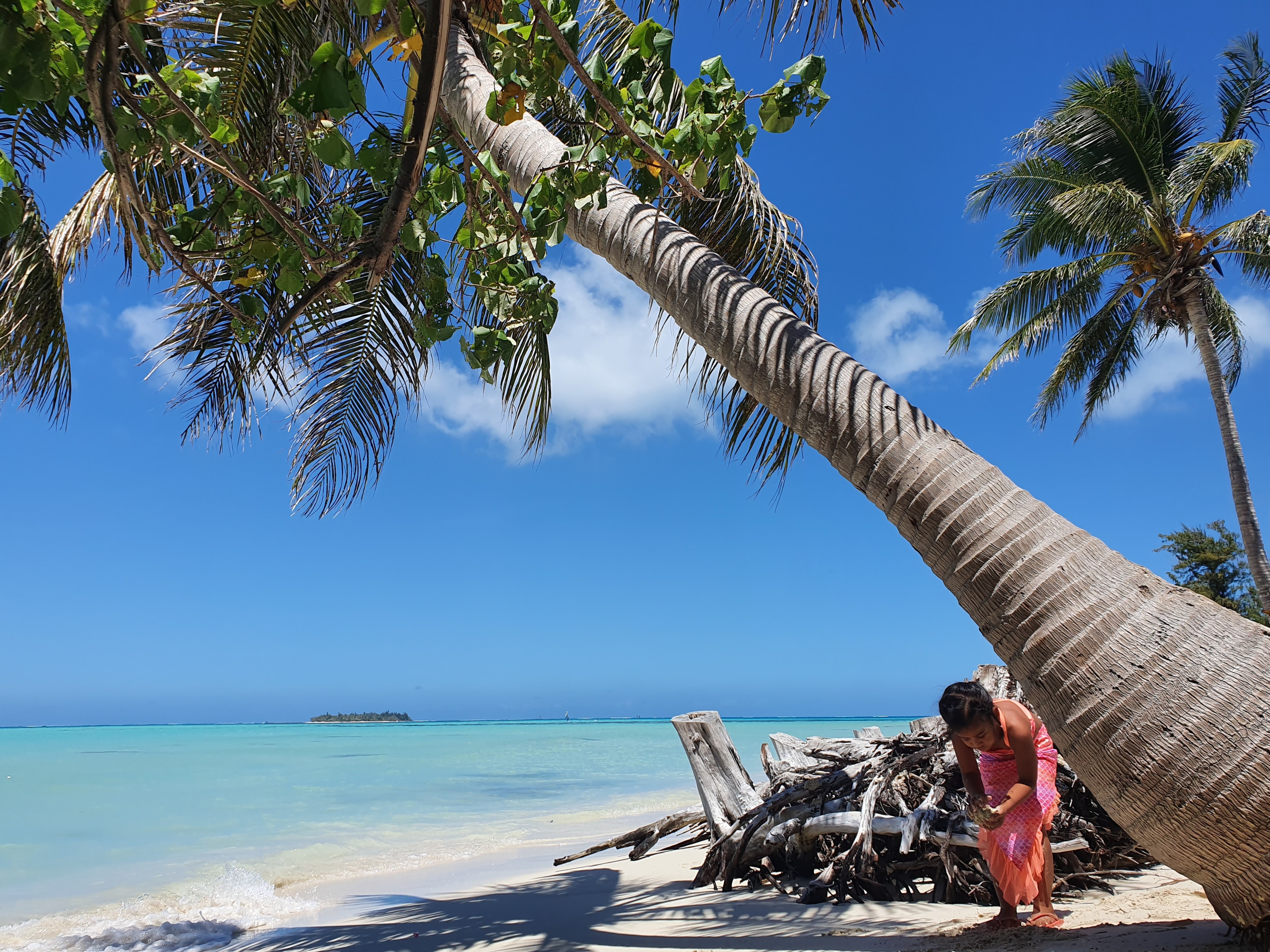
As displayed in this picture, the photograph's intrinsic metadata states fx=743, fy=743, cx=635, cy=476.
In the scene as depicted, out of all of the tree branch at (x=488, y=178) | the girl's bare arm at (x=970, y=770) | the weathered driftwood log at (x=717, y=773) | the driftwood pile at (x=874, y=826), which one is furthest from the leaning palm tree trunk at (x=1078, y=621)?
the weathered driftwood log at (x=717, y=773)

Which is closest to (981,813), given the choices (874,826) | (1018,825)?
(1018,825)

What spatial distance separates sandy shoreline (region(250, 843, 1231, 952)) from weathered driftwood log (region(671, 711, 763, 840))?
18.7 inches

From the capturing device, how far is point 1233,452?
11.1 metres

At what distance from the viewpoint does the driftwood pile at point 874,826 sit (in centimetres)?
348

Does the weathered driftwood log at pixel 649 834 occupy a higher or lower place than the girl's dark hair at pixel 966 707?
lower

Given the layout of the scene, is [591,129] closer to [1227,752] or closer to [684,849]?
[1227,752]

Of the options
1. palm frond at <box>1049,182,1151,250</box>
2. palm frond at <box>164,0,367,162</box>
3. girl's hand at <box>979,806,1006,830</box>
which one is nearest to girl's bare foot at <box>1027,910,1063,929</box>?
girl's hand at <box>979,806,1006,830</box>

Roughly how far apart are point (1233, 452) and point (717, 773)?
1069cm

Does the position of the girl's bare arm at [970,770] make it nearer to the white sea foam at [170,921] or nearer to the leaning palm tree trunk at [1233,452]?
the white sea foam at [170,921]

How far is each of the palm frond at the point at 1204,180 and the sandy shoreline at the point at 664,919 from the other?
36.9 ft

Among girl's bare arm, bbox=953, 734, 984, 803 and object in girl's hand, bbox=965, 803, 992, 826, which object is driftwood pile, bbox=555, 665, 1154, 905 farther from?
object in girl's hand, bbox=965, 803, 992, 826

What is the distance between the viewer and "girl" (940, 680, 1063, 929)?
2.74m

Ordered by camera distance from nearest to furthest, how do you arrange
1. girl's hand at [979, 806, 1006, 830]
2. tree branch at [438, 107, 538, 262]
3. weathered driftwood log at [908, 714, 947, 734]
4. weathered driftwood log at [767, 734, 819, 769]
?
1. tree branch at [438, 107, 538, 262]
2. girl's hand at [979, 806, 1006, 830]
3. weathered driftwood log at [908, 714, 947, 734]
4. weathered driftwood log at [767, 734, 819, 769]

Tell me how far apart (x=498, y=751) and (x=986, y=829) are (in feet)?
68.6
